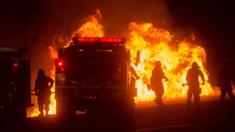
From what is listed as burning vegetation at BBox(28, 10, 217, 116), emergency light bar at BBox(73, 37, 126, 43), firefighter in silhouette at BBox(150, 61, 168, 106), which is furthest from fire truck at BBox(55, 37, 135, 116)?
burning vegetation at BBox(28, 10, 217, 116)

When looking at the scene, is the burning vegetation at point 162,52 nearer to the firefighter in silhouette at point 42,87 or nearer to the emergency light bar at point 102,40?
the firefighter in silhouette at point 42,87

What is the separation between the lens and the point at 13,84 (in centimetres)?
1947

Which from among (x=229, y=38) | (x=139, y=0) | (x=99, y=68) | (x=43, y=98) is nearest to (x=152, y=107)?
(x=43, y=98)

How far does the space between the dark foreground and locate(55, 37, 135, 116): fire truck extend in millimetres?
630

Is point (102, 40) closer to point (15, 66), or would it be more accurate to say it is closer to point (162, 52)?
point (15, 66)

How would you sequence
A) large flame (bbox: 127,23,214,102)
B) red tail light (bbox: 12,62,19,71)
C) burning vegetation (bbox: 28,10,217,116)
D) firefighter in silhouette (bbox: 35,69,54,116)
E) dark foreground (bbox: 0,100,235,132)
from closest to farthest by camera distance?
dark foreground (bbox: 0,100,235,132)
red tail light (bbox: 12,62,19,71)
firefighter in silhouette (bbox: 35,69,54,116)
large flame (bbox: 127,23,214,102)
burning vegetation (bbox: 28,10,217,116)

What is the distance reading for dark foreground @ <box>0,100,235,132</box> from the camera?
17.6 m

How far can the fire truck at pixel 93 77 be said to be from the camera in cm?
1894

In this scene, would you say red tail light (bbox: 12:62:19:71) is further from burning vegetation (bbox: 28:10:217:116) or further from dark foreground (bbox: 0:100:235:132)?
burning vegetation (bbox: 28:10:217:116)

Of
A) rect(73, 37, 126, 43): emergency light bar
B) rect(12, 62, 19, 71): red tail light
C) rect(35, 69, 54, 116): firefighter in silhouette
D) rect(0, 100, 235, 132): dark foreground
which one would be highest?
rect(73, 37, 126, 43): emergency light bar

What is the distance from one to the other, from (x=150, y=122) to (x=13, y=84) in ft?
14.8

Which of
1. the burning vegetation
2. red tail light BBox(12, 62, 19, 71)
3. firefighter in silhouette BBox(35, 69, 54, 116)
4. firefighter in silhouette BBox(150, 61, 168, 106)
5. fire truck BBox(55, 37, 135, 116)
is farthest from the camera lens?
the burning vegetation

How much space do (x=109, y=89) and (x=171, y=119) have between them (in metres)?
2.56

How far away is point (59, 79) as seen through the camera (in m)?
19.0
